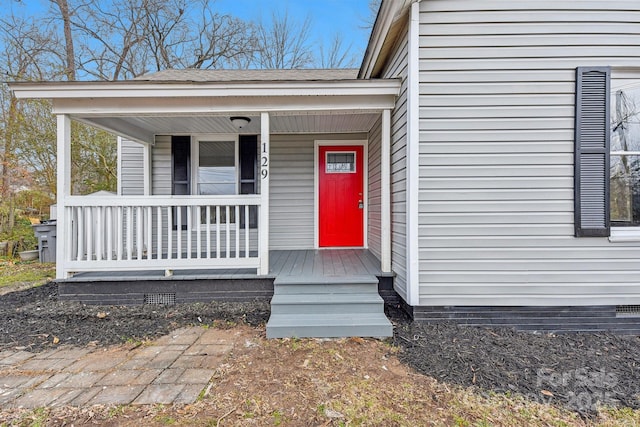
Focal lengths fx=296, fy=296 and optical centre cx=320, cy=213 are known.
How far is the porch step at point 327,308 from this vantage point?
8.83 ft

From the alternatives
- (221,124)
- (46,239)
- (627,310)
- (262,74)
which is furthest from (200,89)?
(46,239)

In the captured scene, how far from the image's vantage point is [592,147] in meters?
2.83

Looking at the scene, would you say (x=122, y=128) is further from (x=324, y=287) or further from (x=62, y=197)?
(x=324, y=287)

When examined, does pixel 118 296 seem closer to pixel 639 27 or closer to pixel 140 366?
pixel 140 366

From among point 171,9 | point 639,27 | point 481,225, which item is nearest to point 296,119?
point 481,225

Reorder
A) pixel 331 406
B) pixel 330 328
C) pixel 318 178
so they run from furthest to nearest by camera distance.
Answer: pixel 318 178
pixel 330 328
pixel 331 406

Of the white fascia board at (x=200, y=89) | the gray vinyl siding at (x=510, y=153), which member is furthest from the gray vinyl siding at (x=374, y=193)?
the gray vinyl siding at (x=510, y=153)

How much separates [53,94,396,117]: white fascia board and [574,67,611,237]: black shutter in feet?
5.89

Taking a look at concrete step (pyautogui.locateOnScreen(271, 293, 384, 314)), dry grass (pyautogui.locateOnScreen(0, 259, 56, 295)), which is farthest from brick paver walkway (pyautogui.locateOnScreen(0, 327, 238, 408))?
dry grass (pyautogui.locateOnScreen(0, 259, 56, 295))

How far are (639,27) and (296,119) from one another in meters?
3.72

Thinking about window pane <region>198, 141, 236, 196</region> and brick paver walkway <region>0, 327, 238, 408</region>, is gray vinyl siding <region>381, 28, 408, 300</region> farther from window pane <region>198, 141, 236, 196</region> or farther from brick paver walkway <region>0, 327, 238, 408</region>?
window pane <region>198, 141, 236, 196</region>

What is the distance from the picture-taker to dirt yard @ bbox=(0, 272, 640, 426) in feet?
5.62

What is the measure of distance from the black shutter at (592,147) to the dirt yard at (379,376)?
1.16m

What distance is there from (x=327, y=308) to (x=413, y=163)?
165 cm
